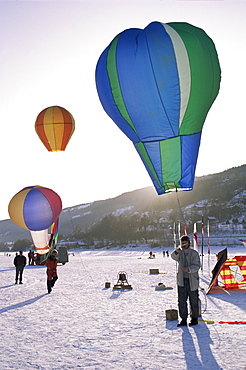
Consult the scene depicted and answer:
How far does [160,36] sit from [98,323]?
722 centimetres

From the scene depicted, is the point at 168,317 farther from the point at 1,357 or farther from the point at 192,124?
the point at 192,124

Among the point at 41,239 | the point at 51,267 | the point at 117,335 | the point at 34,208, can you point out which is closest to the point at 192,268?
the point at 117,335

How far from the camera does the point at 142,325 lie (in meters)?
9.09

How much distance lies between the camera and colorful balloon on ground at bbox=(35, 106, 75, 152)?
1057 inches

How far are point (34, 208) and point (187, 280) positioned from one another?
1765cm

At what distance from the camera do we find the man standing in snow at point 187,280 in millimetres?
8906

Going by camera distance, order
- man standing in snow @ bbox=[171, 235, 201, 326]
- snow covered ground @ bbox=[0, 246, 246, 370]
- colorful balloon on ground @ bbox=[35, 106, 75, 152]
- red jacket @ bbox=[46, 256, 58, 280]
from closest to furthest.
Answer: snow covered ground @ bbox=[0, 246, 246, 370]
man standing in snow @ bbox=[171, 235, 201, 326]
red jacket @ bbox=[46, 256, 58, 280]
colorful balloon on ground @ bbox=[35, 106, 75, 152]

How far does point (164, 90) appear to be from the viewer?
11.7 metres

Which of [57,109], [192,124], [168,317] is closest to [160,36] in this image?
[192,124]

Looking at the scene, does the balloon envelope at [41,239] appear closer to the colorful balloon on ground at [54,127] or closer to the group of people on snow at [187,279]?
the colorful balloon on ground at [54,127]

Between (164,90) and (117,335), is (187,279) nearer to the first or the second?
(117,335)

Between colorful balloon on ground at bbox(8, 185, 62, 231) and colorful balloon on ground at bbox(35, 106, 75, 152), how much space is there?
293 centimetres

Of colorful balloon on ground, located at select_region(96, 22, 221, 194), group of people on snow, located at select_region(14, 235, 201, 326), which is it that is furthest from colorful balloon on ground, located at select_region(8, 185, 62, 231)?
group of people on snow, located at select_region(14, 235, 201, 326)

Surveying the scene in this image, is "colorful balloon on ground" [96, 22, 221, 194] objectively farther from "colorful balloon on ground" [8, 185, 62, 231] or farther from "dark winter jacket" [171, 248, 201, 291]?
"colorful balloon on ground" [8, 185, 62, 231]
